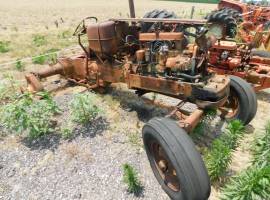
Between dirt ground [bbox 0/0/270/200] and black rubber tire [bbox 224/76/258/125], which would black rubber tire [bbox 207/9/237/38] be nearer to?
dirt ground [bbox 0/0/270/200]

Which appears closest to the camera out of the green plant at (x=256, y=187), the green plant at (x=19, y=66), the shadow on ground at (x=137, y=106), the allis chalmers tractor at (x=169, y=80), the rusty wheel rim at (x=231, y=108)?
the green plant at (x=256, y=187)

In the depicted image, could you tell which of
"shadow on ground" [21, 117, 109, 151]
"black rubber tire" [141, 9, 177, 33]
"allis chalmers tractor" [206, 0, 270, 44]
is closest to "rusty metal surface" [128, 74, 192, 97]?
"shadow on ground" [21, 117, 109, 151]

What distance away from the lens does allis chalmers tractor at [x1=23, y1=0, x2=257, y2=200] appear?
2885mm

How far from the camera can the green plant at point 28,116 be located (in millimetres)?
4066

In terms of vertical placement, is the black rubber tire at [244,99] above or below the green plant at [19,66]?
above

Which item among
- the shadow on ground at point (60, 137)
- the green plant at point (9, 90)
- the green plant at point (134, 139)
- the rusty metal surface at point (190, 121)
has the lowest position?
the green plant at point (134, 139)

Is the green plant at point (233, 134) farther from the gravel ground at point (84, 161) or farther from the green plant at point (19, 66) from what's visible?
the green plant at point (19, 66)

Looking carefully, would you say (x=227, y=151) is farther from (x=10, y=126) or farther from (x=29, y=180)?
(x=10, y=126)

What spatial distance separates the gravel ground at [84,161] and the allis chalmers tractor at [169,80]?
476 millimetres

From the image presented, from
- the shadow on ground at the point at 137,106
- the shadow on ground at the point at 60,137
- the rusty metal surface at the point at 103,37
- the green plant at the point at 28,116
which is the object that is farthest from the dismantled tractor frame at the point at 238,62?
the green plant at the point at 28,116

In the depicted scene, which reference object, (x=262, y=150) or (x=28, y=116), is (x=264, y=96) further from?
(x=28, y=116)

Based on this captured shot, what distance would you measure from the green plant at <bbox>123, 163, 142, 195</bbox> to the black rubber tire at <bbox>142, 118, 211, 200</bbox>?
41cm

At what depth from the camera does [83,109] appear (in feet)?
14.6

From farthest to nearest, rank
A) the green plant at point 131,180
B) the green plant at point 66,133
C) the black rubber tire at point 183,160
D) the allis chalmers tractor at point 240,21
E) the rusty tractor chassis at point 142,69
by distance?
the allis chalmers tractor at point 240,21 → the green plant at point 66,133 → the rusty tractor chassis at point 142,69 → the green plant at point 131,180 → the black rubber tire at point 183,160
